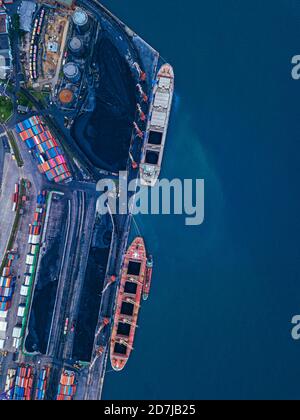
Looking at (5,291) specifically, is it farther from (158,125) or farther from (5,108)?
(158,125)

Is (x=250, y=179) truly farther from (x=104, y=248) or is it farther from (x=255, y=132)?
(x=104, y=248)

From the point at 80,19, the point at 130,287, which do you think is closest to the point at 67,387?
the point at 130,287

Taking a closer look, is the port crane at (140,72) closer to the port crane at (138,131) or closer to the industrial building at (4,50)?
the port crane at (138,131)

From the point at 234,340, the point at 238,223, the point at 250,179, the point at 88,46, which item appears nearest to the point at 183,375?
the point at 234,340

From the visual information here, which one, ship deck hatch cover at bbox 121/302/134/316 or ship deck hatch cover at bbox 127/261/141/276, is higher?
ship deck hatch cover at bbox 127/261/141/276

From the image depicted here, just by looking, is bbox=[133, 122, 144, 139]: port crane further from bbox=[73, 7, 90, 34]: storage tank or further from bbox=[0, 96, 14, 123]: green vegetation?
bbox=[0, 96, 14, 123]: green vegetation

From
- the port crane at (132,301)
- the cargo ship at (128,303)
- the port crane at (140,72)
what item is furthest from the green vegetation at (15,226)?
the port crane at (140,72)

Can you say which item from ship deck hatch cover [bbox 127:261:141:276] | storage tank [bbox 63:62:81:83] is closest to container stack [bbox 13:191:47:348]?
ship deck hatch cover [bbox 127:261:141:276]
